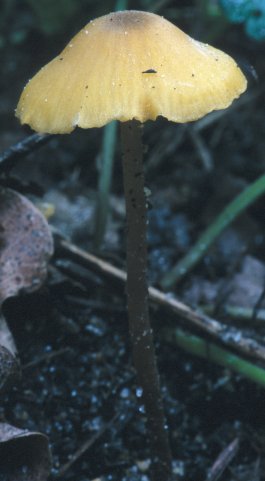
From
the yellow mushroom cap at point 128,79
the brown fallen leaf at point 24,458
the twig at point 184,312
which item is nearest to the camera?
the yellow mushroom cap at point 128,79

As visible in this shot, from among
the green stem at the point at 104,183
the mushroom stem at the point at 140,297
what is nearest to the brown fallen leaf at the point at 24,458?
the mushroom stem at the point at 140,297

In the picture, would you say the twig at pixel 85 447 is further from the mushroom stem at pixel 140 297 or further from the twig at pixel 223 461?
the twig at pixel 223 461

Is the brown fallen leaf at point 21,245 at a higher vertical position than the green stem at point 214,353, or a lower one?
higher

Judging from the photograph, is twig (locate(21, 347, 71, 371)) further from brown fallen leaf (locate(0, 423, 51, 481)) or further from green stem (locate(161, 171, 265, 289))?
green stem (locate(161, 171, 265, 289))

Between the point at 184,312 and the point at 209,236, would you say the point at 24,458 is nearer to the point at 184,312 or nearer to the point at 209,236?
the point at 184,312

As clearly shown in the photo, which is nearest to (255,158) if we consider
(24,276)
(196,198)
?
(196,198)

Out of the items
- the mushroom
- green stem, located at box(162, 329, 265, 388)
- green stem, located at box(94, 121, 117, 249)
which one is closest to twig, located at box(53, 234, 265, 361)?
green stem, located at box(162, 329, 265, 388)

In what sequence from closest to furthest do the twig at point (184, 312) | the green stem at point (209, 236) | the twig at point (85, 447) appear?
the twig at point (85, 447) → the twig at point (184, 312) → the green stem at point (209, 236)
